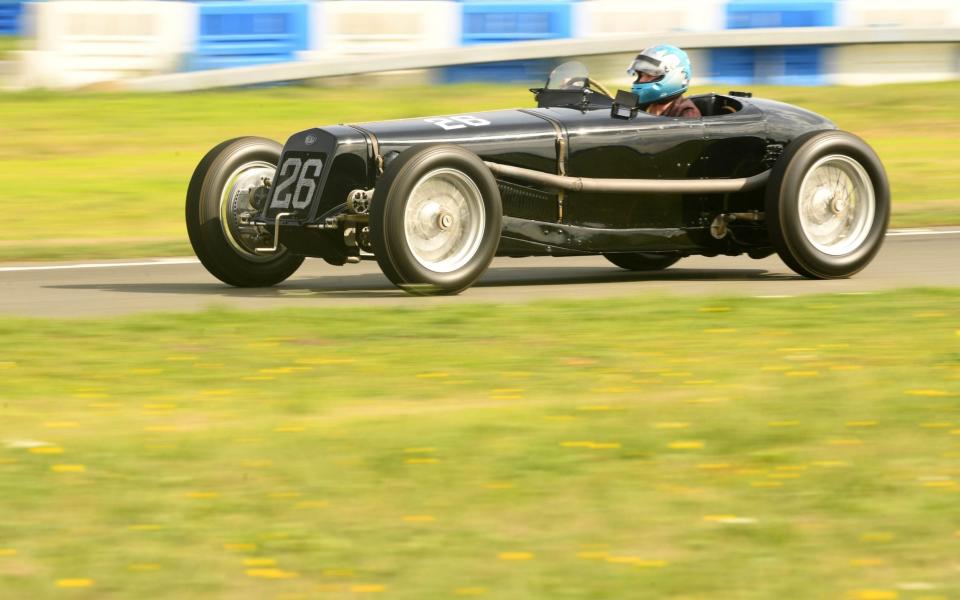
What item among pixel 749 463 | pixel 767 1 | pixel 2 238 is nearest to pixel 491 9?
pixel 767 1

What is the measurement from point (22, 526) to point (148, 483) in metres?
0.51

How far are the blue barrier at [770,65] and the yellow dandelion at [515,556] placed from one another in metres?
21.2

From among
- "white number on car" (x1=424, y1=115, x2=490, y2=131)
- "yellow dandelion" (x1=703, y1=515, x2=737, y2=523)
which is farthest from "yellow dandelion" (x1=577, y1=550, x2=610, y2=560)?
"white number on car" (x1=424, y1=115, x2=490, y2=131)

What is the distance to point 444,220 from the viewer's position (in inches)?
364

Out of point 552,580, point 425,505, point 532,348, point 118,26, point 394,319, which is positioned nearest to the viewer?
point 552,580

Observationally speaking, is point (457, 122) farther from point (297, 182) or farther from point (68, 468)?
point (68, 468)

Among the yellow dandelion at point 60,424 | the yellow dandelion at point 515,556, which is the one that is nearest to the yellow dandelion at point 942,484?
the yellow dandelion at point 515,556

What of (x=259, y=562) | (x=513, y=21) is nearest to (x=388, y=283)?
(x=259, y=562)

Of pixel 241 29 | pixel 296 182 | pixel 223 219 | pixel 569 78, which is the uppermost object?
pixel 569 78

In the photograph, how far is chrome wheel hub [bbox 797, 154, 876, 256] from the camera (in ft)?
33.8

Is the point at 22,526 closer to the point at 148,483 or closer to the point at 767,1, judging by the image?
the point at 148,483

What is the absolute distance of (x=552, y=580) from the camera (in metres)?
4.48

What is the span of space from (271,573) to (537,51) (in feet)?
67.9

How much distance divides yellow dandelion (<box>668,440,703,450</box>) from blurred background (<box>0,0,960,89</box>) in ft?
62.3
